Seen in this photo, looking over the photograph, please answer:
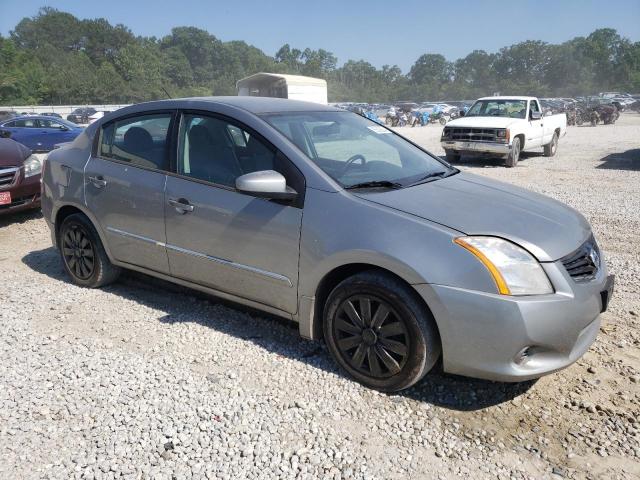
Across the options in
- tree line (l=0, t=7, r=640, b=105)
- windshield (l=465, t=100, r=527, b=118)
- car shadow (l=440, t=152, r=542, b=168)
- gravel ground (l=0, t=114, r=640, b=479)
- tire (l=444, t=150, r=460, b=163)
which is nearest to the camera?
gravel ground (l=0, t=114, r=640, b=479)

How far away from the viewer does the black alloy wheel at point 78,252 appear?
4.53 m

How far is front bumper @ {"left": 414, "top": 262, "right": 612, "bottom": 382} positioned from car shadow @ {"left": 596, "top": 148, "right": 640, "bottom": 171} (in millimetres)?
11279

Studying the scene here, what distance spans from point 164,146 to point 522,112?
1220 cm

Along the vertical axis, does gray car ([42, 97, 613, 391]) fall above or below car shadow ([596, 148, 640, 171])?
above

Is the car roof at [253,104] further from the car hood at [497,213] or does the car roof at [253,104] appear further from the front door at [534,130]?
the front door at [534,130]

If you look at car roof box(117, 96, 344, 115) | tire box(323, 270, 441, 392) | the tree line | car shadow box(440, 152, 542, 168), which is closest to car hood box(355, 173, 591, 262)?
tire box(323, 270, 441, 392)

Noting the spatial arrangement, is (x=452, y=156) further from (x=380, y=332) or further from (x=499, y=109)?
(x=380, y=332)

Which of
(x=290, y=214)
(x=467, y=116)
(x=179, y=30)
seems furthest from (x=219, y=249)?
(x=179, y=30)

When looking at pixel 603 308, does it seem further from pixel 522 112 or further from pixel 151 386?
pixel 522 112

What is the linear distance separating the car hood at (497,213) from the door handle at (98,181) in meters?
2.30

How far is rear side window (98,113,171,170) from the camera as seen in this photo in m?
3.94

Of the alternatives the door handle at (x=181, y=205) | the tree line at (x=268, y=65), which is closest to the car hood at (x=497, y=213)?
the door handle at (x=181, y=205)

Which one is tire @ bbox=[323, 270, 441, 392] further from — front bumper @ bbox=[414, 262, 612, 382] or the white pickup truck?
the white pickup truck

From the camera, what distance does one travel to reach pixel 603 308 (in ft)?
9.68
